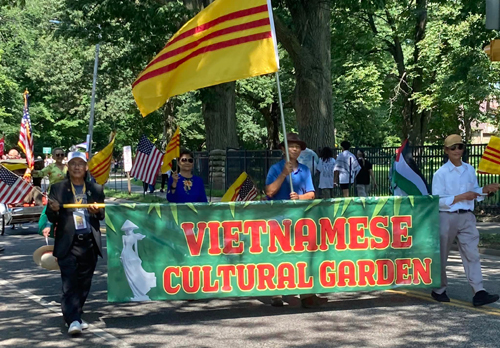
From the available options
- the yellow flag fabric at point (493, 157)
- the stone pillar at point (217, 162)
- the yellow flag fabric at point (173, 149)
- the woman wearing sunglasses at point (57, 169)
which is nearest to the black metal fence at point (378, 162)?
the stone pillar at point (217, 162)

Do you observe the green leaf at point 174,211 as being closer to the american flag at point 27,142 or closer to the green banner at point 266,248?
the green banner at point 266,248

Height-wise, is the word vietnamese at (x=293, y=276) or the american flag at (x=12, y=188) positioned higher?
the american flag at (x=12, y=188)

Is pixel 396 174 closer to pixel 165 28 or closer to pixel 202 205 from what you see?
pixel 202 205

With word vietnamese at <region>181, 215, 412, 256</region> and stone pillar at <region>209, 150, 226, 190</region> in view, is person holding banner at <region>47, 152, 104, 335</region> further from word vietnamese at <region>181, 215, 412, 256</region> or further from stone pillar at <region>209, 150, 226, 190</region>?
stone pillar at <region>209, 150, 226, 190</region>

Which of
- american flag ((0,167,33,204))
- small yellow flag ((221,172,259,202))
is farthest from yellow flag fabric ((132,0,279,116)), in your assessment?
small yellow flag ((221,172,259,202))

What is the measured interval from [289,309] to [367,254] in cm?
107

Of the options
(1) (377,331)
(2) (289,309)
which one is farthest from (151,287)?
(1) (377,331)

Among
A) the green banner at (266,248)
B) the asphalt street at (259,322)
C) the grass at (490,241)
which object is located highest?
the green banner at (266,248)

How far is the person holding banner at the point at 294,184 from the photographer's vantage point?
26.3 feet

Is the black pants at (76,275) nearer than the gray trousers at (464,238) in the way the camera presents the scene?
Yes

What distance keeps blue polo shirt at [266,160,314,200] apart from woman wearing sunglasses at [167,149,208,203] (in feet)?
3.37

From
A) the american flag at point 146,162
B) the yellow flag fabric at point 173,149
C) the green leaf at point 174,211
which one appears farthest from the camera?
the american flag at point 146,162

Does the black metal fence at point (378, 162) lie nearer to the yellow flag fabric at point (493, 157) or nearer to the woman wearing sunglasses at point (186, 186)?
the yellow flag fabric at point (493, 157)

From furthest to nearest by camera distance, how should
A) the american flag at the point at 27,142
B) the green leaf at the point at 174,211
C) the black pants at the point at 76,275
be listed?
the american flag at the point at 27,142 → the green leaf at the point at 174,211 → the black pants at the point at 76,275
